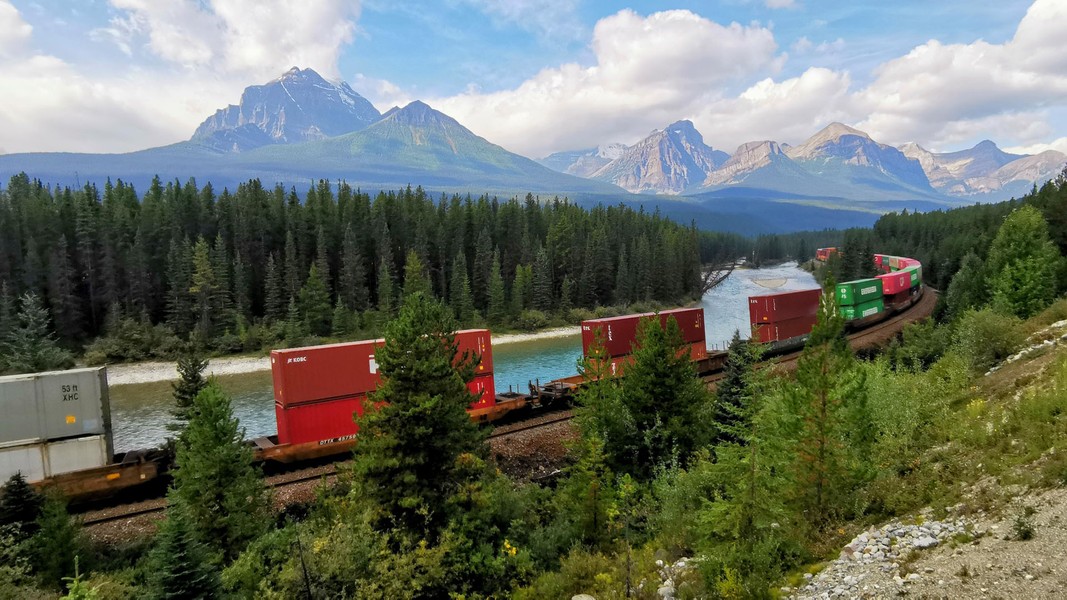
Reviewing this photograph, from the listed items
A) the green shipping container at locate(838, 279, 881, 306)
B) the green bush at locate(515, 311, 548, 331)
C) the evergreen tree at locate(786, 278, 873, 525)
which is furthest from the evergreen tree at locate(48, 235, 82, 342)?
the green shipping container at locate(838, 279, 881, 306)

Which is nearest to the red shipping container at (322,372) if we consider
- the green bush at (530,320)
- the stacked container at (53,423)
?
the stacked container at (53,423)

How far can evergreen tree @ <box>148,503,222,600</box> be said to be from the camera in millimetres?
9859

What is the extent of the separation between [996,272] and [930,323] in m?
5.54

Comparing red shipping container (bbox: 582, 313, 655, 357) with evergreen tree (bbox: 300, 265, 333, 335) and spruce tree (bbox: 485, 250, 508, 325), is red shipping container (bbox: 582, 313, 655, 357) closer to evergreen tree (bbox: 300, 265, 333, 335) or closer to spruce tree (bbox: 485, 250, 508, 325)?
spruce tree (bbox: 485, 250, 508, 325)

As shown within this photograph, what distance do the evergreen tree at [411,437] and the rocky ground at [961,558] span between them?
8928 millimetres

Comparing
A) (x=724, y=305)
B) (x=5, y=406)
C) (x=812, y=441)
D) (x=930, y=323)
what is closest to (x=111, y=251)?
(x=5, y=406)

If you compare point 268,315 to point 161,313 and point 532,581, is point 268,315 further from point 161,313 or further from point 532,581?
point 532,581

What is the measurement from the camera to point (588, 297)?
94.1 m

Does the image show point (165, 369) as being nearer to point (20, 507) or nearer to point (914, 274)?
point (20, 507)

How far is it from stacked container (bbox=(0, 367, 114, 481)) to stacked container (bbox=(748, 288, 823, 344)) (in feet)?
144

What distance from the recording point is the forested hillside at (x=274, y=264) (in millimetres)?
66438

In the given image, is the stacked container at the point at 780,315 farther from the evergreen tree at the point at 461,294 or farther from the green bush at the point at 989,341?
the evergreen tree at the point at 461,294

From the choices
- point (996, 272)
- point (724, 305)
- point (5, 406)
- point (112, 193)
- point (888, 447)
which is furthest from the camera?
point (724, 305)

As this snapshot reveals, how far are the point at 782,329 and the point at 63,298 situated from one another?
7875 cm
